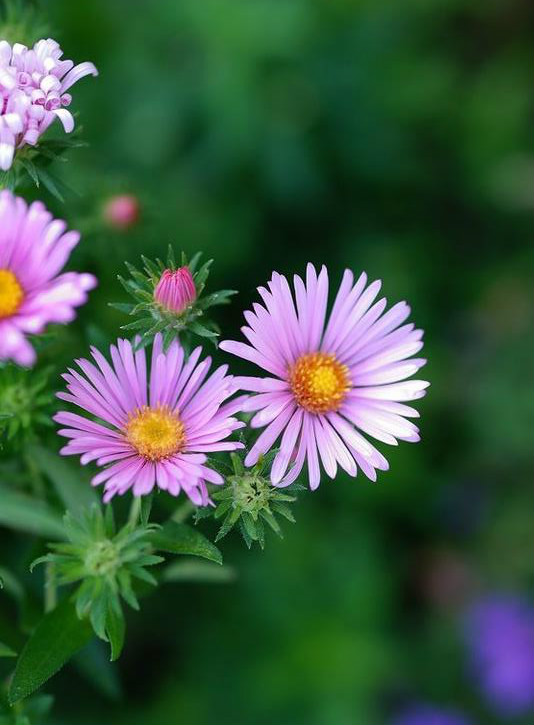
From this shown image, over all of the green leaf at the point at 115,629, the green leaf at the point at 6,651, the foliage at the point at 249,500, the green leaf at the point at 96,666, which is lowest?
the green leaf at the point at 6,651

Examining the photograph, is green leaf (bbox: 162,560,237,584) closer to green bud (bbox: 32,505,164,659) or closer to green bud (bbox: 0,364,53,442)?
green bud (bbox: 32,505,164,659)

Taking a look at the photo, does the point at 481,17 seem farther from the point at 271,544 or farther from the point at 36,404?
the point at 36,404

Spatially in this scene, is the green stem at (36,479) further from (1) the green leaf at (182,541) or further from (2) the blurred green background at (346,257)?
(2) the blurred green background at (346,257)

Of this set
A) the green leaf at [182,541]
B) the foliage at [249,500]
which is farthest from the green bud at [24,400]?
the foliage at [249,500]

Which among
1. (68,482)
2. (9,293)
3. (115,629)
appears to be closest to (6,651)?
(115,629)

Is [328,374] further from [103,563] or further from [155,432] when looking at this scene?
[103,563]

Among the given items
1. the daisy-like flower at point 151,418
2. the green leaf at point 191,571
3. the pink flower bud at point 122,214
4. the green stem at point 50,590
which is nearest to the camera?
the daisy-like flower at point 151,418
